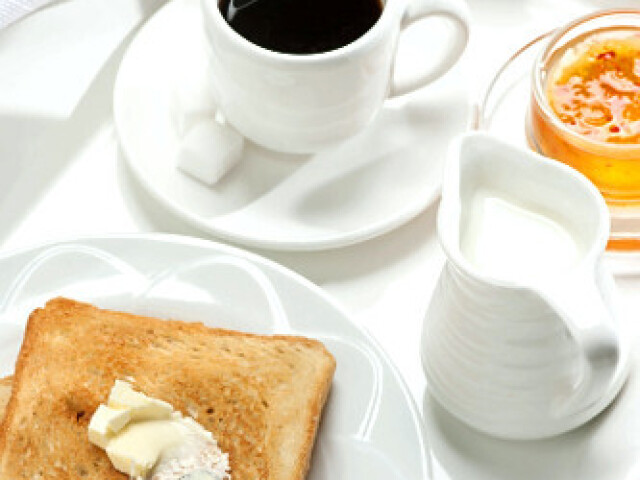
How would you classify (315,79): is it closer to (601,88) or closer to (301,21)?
(301,21)

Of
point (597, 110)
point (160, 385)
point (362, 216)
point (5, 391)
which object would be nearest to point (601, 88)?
point (597, 110)

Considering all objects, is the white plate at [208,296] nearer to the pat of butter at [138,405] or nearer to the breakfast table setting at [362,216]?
the breakfast table setting at [362,216]

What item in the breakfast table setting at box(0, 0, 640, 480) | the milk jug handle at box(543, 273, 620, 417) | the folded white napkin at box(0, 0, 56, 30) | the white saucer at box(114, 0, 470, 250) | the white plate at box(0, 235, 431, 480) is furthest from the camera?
the folded white napkin at box(0, 0, 56, 30)

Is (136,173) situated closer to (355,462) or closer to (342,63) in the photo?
(342,63)

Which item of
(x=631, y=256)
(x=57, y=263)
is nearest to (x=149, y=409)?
(x=57, y=263)

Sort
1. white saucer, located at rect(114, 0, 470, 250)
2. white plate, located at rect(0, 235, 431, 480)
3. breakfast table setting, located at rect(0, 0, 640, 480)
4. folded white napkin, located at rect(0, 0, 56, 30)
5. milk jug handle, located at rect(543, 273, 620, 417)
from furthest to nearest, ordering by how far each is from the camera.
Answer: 1. folded white napkin, located at rect(0, 0, 56, 30)
2. white saucer, located at rect(114, 0, 470, 250)
3. white plate, located at rect(0, 235, 431, 480)
4. breakfast table setting, located at rect(0, 0, 640, 480)
5. milk jug handle, located at rect(543, 273, 620, 417)

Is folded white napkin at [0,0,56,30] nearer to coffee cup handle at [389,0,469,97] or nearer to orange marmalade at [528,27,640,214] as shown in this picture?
Result: coffee cup handle at [389,0,469,97]

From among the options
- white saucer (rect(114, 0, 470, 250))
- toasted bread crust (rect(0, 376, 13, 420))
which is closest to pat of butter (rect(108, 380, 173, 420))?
toasted bread crust (rect(0, 376, 13, 420))
